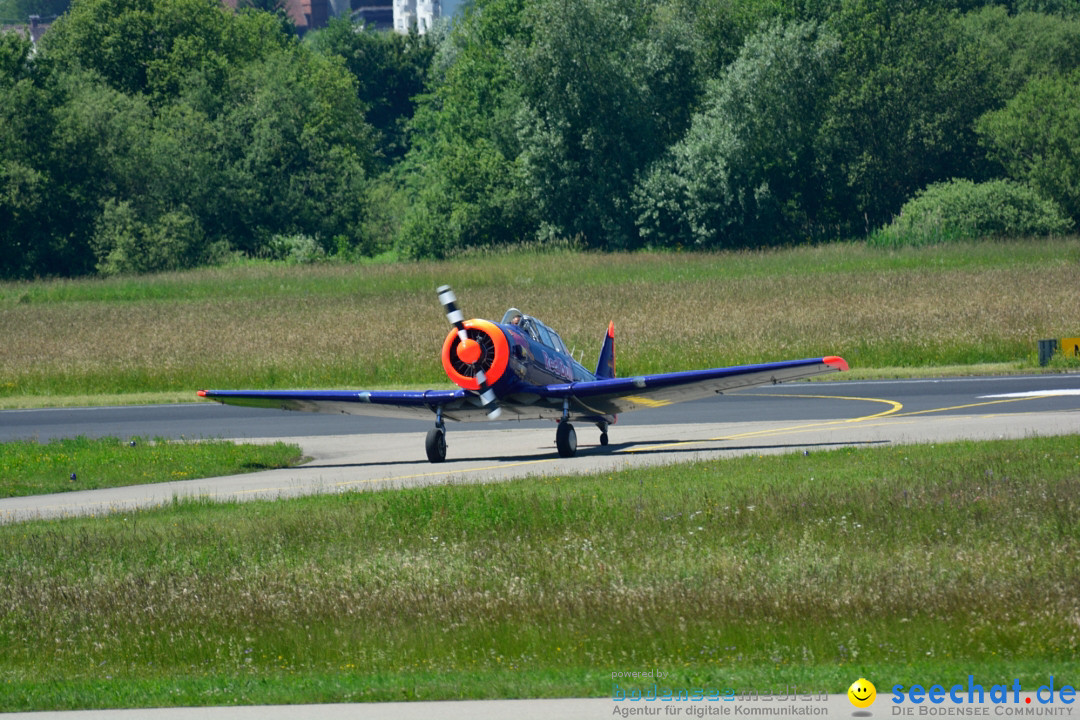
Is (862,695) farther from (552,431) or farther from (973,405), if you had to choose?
(973,405)

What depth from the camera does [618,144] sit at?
76.9 metres

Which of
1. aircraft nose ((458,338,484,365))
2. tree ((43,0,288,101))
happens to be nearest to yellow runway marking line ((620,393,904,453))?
aircraft nose ((458,338,484,365))

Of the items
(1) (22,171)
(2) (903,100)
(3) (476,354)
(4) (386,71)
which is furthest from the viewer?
(4) (386,71)

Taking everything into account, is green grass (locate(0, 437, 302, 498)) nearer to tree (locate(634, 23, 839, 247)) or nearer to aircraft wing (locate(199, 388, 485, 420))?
aircraft wing (locate(199, 388, 485, 420))

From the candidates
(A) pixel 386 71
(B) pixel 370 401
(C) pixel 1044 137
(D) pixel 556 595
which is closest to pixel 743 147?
(C) pixel 1044 137

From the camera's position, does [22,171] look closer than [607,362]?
No

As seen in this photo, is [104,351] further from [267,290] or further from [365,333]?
[267,290]

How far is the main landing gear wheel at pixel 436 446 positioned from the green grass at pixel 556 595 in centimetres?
602

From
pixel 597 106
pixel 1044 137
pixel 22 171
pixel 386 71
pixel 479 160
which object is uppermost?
pixel 386 71

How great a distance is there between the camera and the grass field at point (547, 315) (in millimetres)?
35125

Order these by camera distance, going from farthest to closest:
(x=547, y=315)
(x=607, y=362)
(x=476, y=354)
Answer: (x=547, y=315), (x=607, y=362), (x=476, y=354)

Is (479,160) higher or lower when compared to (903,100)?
lower

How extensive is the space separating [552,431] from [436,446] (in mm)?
5474

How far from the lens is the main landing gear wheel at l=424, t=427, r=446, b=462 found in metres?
21.0
